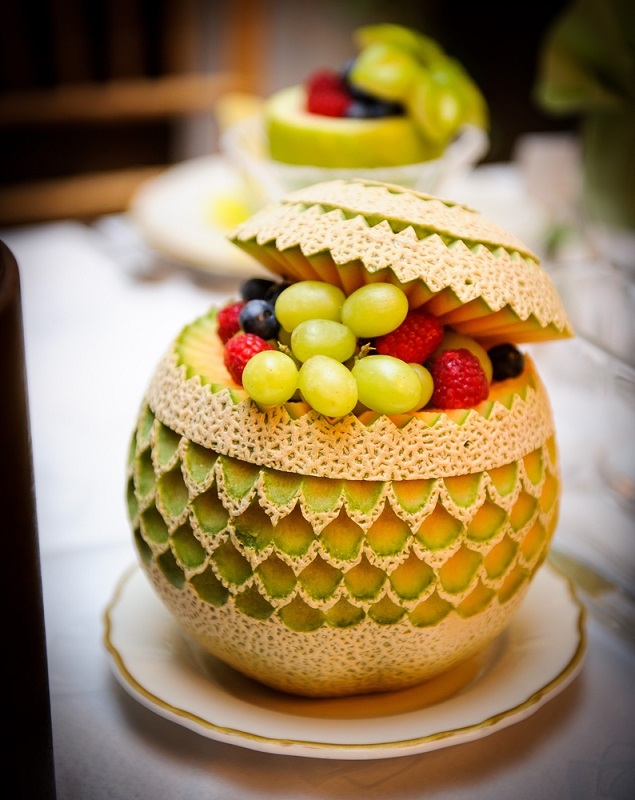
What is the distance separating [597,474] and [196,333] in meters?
0.48

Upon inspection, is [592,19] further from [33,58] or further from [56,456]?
[33,58]

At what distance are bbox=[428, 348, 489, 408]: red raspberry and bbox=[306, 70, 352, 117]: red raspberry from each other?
32.7 inches

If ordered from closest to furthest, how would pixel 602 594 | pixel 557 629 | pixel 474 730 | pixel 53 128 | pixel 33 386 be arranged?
pixel 474 730 → pixel 557 629 → pixel 602 594 → pixel 33 386 → pixel 53 128

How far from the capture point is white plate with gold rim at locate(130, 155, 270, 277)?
1278 millimetres

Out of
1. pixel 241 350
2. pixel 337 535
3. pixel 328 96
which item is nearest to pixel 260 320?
pixel 241 350

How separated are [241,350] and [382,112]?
0.82 meters

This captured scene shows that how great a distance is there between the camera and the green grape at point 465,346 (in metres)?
0.58

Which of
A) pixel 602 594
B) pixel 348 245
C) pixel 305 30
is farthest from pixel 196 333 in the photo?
pixel 305 30

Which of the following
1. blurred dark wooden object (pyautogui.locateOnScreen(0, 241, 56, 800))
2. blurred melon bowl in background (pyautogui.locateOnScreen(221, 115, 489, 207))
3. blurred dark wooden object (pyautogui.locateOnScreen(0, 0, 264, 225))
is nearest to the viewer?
blurred dark wooden object (pyautogui.locateOnScreen(0, 241, 56, 800))

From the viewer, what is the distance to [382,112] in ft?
4.15

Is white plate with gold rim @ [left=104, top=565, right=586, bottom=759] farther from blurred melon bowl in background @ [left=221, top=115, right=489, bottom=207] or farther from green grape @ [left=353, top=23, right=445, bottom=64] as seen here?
green grape @ [left=353, top=23, right=445, bottom=64]

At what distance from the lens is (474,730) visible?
1.76ft

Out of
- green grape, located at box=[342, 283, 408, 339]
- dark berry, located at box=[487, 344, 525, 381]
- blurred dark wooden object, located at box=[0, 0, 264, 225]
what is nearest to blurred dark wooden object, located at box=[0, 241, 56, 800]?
green grape, located at box=[342, 283, 408, 339]

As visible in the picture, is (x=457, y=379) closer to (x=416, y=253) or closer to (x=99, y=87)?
(x=416, y=253)
